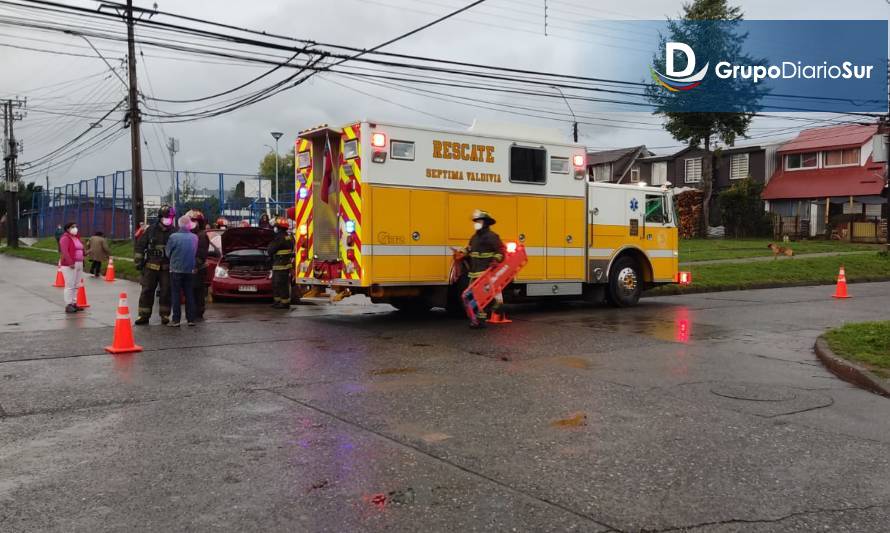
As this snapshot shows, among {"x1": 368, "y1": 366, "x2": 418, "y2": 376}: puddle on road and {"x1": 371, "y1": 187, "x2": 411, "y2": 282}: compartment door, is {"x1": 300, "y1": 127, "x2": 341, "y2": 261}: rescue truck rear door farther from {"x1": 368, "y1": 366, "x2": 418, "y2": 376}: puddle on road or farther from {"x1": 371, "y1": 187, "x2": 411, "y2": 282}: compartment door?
{"x1": 368, "y1": 366, "x2": 418, "y2": 376}: puddle on road

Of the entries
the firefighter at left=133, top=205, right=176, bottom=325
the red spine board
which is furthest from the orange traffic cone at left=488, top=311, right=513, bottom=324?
the firefighter at left=133, top=205, right=176, bottom=325

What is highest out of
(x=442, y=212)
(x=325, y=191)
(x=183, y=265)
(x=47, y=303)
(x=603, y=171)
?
(x=603, y=171)

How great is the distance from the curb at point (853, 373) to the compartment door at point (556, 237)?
18.0 ft

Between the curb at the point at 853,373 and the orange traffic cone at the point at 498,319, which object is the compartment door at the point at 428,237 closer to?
the orange traffic cone at the point at 498,319

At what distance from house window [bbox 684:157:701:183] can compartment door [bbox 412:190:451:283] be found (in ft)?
136

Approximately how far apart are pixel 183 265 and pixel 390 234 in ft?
10.7

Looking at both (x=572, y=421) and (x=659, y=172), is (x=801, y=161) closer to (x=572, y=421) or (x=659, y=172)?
(x=659, y=172)

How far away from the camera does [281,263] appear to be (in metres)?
14.9

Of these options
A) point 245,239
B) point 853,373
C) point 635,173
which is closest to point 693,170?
point 635,173

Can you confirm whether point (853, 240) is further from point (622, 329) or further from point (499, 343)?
point (499, 343)

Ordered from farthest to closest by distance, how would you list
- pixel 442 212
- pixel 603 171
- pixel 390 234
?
pixel 603 171 < pixel 442 212 < pixel 390 234

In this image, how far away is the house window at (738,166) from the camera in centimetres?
4752

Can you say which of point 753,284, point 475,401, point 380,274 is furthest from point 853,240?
point 475,401

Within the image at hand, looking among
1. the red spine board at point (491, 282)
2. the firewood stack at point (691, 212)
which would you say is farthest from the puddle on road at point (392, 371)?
the firewood stack at point (691, 212)
